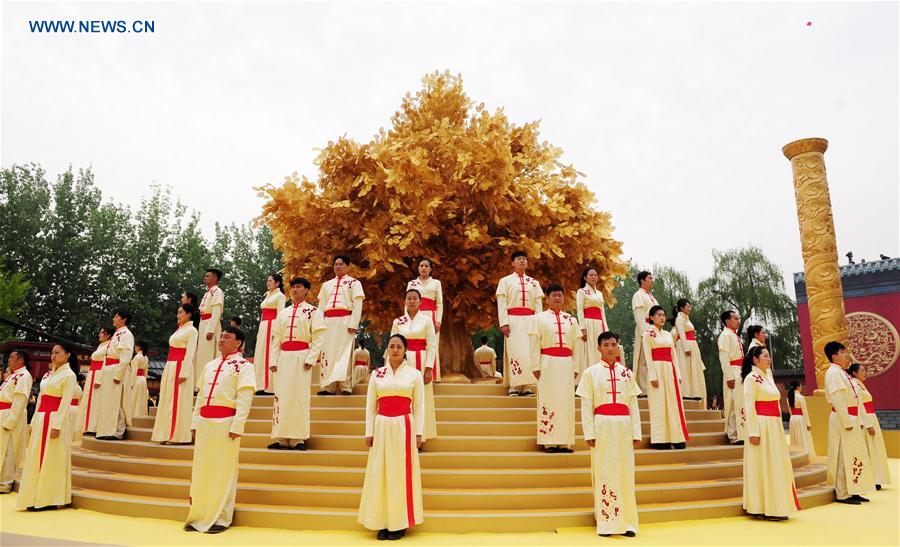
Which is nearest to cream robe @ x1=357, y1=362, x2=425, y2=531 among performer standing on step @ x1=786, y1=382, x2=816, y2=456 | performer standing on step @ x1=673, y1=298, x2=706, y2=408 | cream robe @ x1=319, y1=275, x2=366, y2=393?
cream robe @ x1=319, y1=275, x2=366, y2=393

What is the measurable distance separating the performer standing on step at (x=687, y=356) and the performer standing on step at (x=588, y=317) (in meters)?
1.42

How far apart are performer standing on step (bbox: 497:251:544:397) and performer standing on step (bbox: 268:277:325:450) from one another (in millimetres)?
2608

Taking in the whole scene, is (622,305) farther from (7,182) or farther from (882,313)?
(7,182)

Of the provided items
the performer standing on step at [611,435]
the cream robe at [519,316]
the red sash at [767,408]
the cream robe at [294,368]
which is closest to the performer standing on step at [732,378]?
the red sash at [767,408]

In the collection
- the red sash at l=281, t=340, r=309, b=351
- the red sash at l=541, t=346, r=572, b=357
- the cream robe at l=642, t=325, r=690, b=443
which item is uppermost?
the red sash at l=281, t=340, r=309, b=351

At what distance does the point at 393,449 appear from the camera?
198 inches

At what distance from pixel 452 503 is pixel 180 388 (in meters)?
4.00

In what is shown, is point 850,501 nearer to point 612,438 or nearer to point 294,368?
point 612,438

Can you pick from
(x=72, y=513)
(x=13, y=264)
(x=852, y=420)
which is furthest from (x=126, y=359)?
(x=13, y=264)

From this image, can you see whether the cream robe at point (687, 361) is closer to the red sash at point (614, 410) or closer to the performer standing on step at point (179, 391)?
the red sash at point (614, 410)

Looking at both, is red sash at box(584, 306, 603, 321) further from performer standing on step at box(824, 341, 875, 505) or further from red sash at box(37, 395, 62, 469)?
red sash at box(37, 395, 62, 469)

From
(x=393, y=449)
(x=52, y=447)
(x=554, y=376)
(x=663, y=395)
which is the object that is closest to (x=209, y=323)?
(x=52, y=447)

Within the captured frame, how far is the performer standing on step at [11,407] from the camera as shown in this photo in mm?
6816

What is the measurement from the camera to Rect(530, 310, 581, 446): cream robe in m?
6.60
